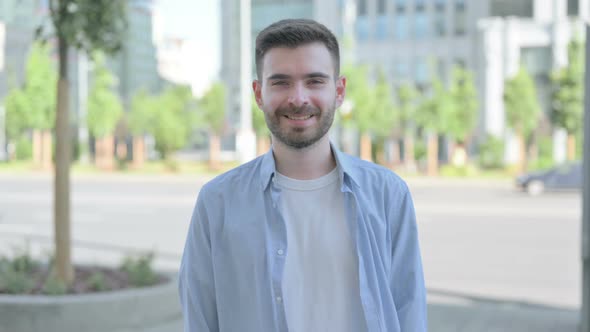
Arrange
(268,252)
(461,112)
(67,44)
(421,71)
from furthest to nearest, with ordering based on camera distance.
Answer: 1. (421,71)
2. (461,112)
3. (67,44)
4. (268,252)

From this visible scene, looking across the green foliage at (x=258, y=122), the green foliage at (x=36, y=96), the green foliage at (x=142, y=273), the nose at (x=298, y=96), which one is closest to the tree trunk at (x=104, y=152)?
the green foliage at (x=36, y=96)

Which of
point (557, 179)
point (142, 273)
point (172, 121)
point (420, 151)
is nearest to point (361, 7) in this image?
point (420, 151)

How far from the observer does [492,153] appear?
4241 centimetres

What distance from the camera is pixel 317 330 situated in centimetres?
219

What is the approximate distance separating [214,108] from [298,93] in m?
45.5

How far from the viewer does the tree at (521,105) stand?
40.2m

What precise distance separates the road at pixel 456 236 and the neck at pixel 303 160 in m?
4.99

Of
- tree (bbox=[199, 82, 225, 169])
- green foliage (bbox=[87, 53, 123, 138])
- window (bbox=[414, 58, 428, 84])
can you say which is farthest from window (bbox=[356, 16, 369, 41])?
green foliage (bbox=[87, 53, 123, 138])

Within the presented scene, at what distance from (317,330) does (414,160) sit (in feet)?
148

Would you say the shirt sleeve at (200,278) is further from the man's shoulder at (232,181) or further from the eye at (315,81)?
the eye at (315,81)

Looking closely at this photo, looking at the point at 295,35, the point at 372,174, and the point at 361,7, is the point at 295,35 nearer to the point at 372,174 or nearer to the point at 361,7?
the point at 372,174

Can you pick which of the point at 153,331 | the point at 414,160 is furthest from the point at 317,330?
the point at 414,160

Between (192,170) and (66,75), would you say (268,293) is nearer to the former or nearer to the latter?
(66,75)

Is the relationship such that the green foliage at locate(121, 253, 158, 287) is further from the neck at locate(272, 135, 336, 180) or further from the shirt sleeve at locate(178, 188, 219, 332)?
the neck at locate(272, 135, 336, 180)
